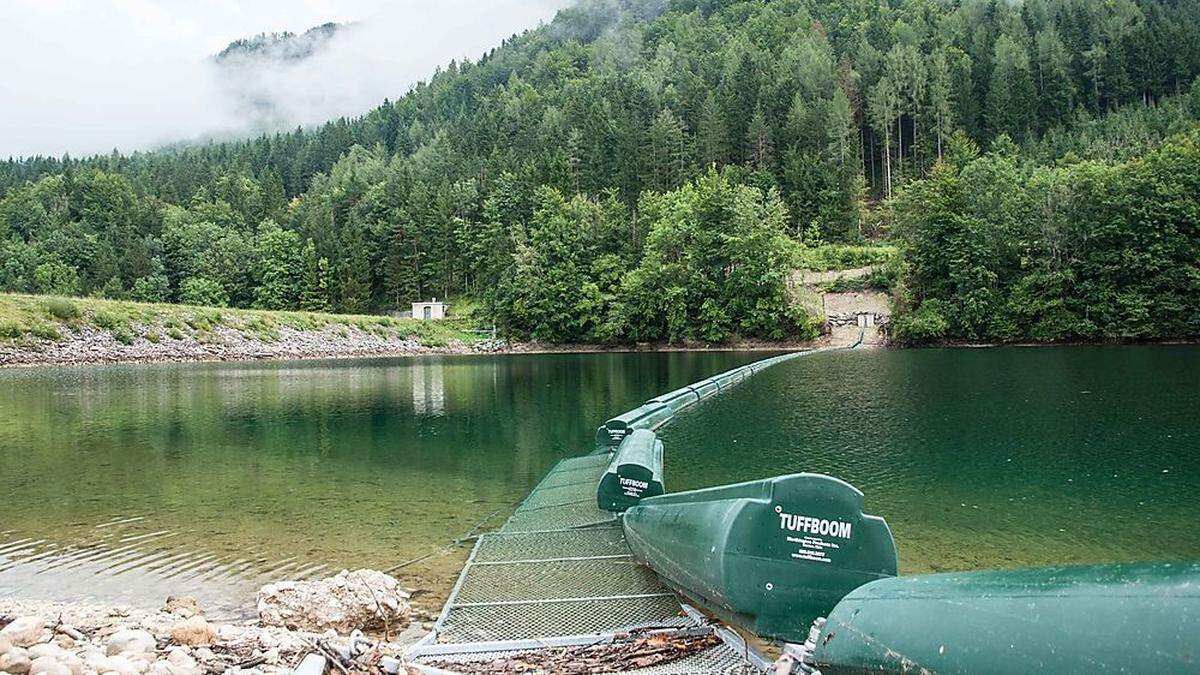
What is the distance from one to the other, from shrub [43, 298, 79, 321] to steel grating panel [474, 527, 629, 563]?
53894 mm

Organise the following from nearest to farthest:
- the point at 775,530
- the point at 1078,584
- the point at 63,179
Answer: the point at 1078,584
the point at 775,530
the point at 63,179

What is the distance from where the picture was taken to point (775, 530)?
5.79 metres

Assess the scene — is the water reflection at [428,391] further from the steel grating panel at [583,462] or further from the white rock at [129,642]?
the white rock at [129,642]

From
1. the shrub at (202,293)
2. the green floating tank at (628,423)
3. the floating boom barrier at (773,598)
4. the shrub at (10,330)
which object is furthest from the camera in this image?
the shrub at (202,293)

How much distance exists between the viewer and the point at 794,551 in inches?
227

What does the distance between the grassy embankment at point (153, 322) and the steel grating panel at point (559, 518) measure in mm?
49563

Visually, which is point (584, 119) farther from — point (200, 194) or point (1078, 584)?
point (1078, 584)

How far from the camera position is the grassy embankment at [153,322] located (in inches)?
1908

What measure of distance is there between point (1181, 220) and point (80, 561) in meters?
68.6

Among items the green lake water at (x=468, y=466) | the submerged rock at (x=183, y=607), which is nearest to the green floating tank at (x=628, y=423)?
the green lake water at (x=468, y=466)

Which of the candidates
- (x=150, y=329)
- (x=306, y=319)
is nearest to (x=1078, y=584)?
(x=150, y=329)

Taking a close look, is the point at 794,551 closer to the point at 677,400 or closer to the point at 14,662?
the point at 14,662

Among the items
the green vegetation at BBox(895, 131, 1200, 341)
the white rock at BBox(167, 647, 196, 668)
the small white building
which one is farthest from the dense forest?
the white rock at BBox(167, 647, 196, 668)

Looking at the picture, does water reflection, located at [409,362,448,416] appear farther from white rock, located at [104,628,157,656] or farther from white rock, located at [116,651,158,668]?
white rock, located at [116,651,158,668]
